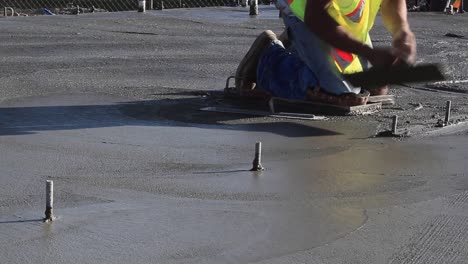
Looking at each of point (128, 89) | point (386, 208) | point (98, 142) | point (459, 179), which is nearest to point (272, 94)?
point (128, 89)

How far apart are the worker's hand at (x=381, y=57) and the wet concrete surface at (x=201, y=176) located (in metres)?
0.89

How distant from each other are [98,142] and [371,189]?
2.77 m

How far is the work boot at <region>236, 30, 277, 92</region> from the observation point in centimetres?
1134

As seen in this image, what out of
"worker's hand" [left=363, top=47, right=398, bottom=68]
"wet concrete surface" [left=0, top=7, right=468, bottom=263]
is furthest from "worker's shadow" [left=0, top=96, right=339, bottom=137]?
"worker's hand" [left=363, top=47, right=398, bottom=68]

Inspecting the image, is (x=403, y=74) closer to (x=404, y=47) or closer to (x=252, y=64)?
(x=404, y=47)

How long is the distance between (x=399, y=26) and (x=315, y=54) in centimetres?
98

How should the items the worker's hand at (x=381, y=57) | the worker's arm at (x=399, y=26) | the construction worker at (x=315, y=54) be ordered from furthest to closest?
the construction worker at (x=315, y=54) → the worker's arm at (x=399, y=26) → the worker's hand at (x=381, y=57)

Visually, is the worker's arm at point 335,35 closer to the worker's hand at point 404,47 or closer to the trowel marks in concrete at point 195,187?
the worker's hand at point 404,47

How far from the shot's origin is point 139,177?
768 cm

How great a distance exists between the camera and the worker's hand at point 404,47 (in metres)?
8.41

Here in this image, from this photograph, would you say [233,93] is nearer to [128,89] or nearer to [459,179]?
[128,89]

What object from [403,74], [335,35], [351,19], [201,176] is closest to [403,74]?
[403,74]

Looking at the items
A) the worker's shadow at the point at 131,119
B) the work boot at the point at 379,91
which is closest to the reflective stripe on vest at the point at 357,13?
the work boot at the point at 379,91

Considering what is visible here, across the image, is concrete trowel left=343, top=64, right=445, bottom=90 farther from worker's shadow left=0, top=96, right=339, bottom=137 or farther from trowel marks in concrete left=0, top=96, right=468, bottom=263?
worker's shadow left=0, top=96, right=339, bottom=137
